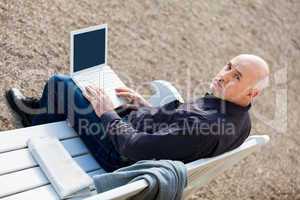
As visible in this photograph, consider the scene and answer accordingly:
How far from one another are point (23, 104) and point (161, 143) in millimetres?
1238

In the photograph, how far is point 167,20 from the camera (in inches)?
215

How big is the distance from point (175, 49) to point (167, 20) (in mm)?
422

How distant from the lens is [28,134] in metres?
2.74

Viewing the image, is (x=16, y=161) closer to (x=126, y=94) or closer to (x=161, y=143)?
(x=161, y=143)

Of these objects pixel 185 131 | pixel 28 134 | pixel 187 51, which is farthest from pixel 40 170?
pixel 187 51

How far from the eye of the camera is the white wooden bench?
2344mm

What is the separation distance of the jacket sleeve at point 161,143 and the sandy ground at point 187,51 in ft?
3.54

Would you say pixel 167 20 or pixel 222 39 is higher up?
pixel 167 20

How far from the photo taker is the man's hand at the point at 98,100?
280 cm

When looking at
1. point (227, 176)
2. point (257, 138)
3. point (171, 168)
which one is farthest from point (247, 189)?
point (171, 168)

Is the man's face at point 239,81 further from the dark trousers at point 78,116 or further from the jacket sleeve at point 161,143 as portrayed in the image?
the dark trousers at point 78,116

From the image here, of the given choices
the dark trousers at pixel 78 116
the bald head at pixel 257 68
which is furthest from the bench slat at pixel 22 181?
the bald head at pixel 257 68

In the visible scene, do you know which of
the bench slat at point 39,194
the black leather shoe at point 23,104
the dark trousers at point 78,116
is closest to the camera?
the bench slat at point 39,194

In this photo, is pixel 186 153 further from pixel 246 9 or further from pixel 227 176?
pixel 246 9
